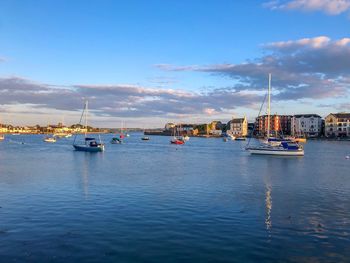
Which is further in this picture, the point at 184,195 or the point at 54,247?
the point at 184,195

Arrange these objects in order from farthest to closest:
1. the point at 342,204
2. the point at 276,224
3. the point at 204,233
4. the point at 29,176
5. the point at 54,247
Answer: the point at 29,176, the point at 342,204, the point at 276,224, the point at 204,233, the point at 54,247

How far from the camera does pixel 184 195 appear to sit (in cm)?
3042

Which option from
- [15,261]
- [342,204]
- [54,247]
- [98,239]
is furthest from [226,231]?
[342,204]

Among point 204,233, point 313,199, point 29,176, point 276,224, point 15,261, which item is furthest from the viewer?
point 29,176

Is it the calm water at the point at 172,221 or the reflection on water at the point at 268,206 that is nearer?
the calm water at the point at 172,221

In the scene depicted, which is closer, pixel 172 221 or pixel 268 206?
pixel 172 221

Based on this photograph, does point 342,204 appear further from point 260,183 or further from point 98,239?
point 98,239

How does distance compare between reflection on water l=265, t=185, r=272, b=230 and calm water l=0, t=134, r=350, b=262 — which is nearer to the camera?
calm water l=0, t=134, r=350, b=262

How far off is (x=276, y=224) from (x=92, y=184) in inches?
822

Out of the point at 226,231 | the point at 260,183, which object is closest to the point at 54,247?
the point at 226,231

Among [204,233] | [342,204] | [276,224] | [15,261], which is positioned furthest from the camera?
[342,204]

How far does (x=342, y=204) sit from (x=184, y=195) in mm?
12288

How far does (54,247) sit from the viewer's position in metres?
16.5

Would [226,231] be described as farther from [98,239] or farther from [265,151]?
[265,151]
